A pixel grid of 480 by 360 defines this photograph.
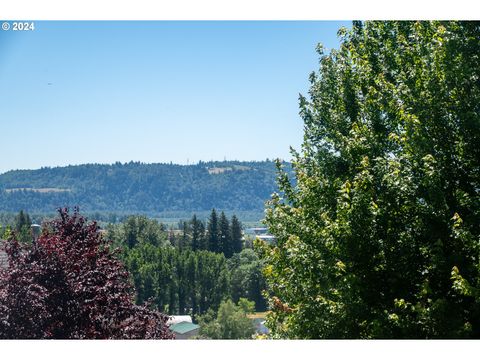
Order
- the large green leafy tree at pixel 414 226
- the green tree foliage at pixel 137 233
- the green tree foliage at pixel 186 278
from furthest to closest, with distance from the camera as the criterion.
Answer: the green tree foliage at pixel 137 233 → the green tree foliage at pixel 186 278 → the large green leafy tree at pixel 414 226

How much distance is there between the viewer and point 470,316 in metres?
8.53

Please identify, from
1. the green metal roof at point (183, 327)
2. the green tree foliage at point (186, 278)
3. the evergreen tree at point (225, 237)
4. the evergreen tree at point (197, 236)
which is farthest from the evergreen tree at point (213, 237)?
the green metal roof at point (183, 327)

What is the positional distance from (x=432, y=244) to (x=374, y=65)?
543cm

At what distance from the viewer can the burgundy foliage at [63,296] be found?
10109mm

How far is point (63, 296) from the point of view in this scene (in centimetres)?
1056

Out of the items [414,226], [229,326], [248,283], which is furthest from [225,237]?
[414,226]

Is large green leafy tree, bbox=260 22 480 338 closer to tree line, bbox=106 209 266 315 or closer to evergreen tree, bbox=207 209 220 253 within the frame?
tree line, bbox=106 209 266 315

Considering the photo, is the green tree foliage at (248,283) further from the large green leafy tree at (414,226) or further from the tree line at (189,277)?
the large green leafy tree at (414,226)

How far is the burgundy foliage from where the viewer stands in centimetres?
1011

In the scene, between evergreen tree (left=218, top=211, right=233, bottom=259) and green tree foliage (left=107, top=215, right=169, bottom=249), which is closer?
green tree foliage (left=107, top=215, right=169, bottom=249)

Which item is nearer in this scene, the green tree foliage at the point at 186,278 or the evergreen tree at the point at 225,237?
the green tree foliage at the point at 186,278

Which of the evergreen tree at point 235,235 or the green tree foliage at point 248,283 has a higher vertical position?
the evergreen tree at point 235,235

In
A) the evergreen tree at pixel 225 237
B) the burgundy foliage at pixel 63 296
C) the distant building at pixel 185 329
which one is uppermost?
the burgundy foliage at pixel 63 296

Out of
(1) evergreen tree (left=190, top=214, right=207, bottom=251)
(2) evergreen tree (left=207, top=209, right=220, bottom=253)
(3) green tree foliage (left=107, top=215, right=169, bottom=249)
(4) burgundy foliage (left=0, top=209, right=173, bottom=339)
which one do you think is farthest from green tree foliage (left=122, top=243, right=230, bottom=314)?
(4) burgundy foliage (left=0, top=209, right=173, bottom=339)
